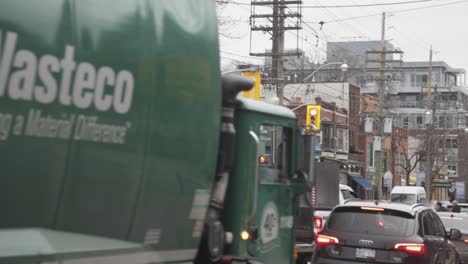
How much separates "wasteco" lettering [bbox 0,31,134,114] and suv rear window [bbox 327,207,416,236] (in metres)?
8.25

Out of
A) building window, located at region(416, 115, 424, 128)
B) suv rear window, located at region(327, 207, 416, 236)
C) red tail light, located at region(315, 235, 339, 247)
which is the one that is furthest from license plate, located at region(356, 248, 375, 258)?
building window, located at region(416, 115, 424, 128)

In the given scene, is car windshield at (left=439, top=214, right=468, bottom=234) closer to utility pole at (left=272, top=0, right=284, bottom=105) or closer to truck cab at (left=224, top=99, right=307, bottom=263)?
truck cab at (left=224, top=99, right=307, bottom=263)

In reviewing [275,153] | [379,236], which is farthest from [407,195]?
[275,153]

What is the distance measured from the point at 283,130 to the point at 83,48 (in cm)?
331

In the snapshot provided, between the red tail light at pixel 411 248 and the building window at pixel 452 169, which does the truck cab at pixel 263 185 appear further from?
the building window at pixel 452 169

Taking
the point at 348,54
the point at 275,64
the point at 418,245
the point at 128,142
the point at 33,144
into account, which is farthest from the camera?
the point at 348,54

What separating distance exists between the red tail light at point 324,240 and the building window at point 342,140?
4776cm

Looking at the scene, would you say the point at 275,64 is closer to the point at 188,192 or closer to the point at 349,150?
the point at 349,150

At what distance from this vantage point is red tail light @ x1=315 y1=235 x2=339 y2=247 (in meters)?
12.7

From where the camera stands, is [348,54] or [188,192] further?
[348,54]

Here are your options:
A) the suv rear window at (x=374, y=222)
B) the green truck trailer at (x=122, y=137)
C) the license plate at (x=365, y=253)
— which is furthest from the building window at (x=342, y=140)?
the green truck trailer at (x=122, y=137)

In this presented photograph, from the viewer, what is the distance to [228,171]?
6.50 metres

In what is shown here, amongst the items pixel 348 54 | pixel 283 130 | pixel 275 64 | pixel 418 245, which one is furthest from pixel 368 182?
pixel 283 130

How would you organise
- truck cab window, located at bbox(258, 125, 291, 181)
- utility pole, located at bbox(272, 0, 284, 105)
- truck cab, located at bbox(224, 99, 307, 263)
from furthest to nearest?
1. utility pole, located at bbox(272, 0, 284, 105)
2. truck cab window, located at bbox(258, 125, 291, 181)
3. truck cab, located at bbox(224, 99, 307, 263)
